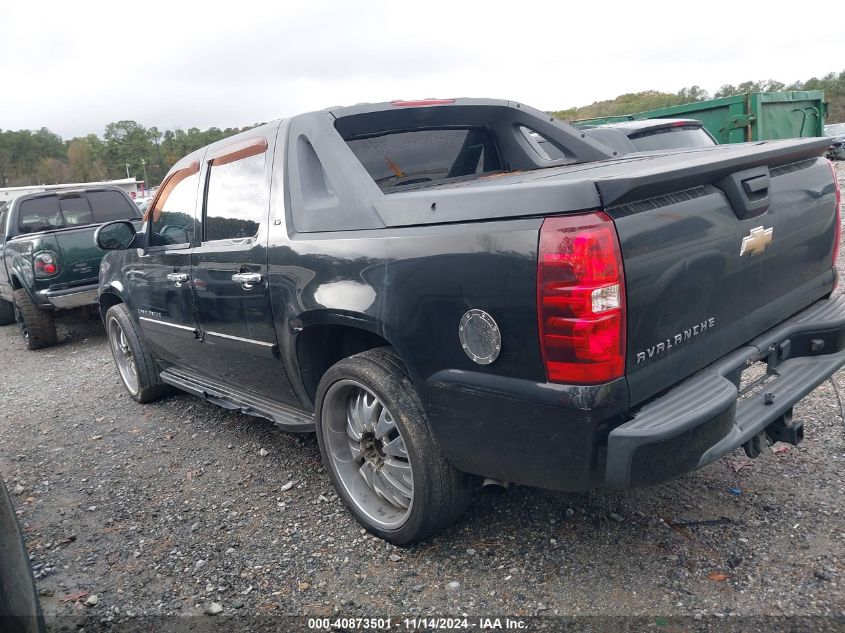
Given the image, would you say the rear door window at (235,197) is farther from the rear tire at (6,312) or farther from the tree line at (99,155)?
the tree line at (99,155)

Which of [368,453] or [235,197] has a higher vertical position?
[235,197]

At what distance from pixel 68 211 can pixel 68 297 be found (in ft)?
6.38

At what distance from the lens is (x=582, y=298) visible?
1.99 m

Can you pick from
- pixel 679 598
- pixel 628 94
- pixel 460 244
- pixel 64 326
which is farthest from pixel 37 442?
pixel 628 94

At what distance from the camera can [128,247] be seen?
14.4 ft

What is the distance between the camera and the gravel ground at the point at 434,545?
7.99 ft

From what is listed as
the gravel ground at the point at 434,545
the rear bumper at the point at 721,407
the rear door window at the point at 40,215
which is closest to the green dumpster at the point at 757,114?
the gravel ground at the point at 434,545

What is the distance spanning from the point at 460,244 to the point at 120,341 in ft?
13.2

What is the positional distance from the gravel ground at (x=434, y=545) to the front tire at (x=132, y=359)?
39.1 inches

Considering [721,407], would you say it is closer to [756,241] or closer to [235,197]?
[756,241]

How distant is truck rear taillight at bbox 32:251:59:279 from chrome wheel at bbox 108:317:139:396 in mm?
2714

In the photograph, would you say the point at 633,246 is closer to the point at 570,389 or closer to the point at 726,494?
the point at 570,389

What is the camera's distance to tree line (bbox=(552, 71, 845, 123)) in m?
44.6

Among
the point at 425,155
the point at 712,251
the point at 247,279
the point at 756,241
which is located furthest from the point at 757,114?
the point at 247,279
